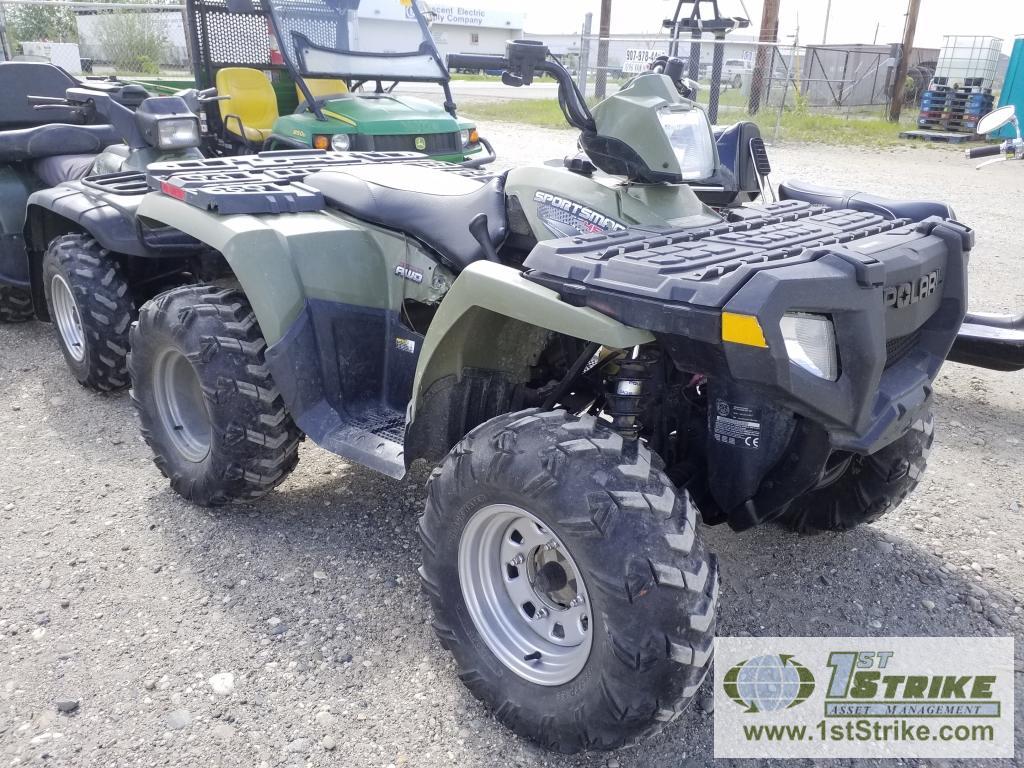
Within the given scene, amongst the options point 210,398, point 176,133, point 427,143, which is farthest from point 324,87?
point 210,398

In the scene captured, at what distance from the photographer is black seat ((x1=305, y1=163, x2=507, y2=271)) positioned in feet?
10.5

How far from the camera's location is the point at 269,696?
2.76 meters

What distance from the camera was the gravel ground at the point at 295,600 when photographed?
2.61 metres

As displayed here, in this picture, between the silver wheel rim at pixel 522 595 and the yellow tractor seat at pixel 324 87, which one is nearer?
the silver wheel rim at pixel 522 595

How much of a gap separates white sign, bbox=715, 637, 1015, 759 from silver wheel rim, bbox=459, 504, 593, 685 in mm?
547

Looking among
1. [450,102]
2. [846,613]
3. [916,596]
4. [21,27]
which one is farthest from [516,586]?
[21,27]

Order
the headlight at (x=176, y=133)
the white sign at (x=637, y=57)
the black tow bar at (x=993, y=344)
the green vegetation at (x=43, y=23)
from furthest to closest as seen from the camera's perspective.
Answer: the green vegetation at (x=43, y=23) < the white sign at (x=637, y=57) < the headlight at (x=176, y=133) < the black tow bar at (x=993, y=344)

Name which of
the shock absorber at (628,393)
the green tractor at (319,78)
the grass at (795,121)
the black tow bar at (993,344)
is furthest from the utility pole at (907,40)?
the shock absorber at (628,393)

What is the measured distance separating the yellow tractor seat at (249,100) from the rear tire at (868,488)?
246 inches

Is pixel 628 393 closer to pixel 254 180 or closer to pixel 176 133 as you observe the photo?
pixel 254 180

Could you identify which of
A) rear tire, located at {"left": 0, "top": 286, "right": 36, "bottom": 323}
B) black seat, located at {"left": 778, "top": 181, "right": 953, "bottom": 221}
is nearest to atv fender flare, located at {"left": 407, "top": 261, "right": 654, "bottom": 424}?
black seat, located at {"left": 778, "top": 181, "right": 953, "bottom": 221}

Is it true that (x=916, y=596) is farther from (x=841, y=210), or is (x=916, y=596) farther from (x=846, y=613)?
(x=841, y=210)

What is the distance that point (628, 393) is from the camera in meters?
2.52

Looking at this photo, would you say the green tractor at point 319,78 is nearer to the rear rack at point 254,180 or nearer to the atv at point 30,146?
the atv at point 30,146
